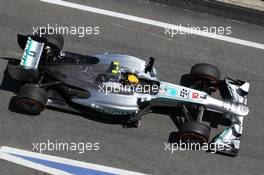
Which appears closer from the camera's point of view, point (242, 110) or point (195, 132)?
point (195, 132)

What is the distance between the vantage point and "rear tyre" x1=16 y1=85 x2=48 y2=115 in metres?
12.1

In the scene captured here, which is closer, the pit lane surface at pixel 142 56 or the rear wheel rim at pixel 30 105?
the rear wheel rim at pixel 30 105

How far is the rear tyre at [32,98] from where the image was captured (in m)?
12.1

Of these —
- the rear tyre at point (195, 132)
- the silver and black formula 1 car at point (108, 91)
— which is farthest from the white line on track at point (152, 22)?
the rear tyre at point (195, 132)

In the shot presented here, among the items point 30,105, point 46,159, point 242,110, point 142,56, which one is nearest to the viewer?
point 46,159

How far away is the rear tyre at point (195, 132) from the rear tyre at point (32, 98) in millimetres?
3449

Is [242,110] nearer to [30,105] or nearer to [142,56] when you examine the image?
[142,56]

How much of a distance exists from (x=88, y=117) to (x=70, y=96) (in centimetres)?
75

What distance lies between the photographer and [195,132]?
12.1 m

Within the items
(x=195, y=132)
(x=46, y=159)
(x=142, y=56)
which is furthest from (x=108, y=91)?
(x=142, y=56)

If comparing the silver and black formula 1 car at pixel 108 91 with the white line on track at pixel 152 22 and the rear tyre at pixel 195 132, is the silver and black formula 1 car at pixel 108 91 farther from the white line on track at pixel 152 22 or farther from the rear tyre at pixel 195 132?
the white line on track at pixel 152 22

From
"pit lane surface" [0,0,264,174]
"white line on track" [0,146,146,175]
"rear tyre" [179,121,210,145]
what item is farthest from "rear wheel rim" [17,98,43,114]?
"rear tyre" [179,121,210,145]

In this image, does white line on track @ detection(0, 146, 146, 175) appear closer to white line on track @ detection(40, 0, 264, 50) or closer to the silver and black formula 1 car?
the silver and black formula 1 car

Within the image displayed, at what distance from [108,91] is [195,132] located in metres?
2.33
